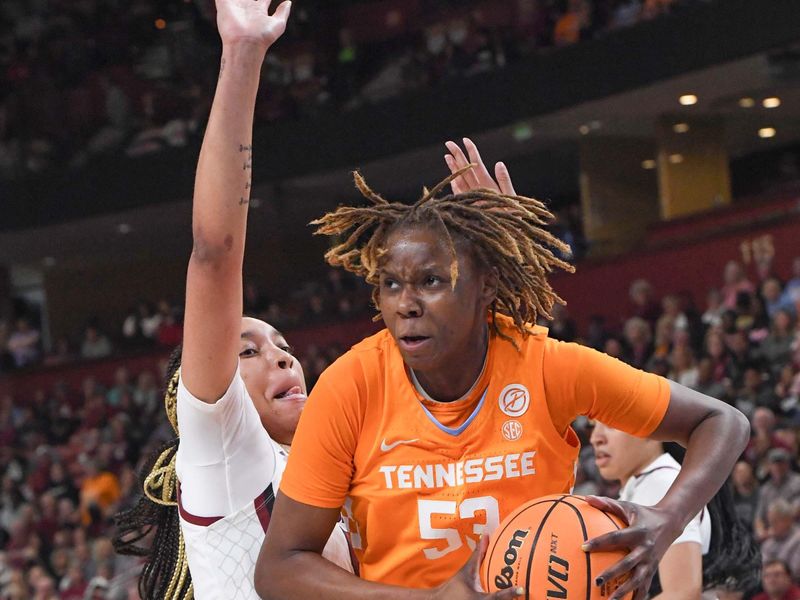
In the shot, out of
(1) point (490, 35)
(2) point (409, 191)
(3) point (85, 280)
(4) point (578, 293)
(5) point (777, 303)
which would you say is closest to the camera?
(5) point (777, 303)

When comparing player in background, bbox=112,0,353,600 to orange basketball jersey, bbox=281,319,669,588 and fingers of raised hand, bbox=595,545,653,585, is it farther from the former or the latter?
fingers of raised hand, bbox=595,545,653,585

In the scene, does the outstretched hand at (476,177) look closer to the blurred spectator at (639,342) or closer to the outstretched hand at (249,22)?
the outstretched hand at (249,22)

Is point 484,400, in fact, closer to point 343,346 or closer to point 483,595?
point 483,595

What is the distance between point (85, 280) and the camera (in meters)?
25.0

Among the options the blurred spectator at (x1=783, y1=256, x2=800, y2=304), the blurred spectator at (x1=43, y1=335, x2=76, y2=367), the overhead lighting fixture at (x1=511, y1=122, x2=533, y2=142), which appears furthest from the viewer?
the blurred spectator at (x1=43, y1=335, x2=76, y2=367)

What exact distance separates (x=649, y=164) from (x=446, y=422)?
17084 millimetres

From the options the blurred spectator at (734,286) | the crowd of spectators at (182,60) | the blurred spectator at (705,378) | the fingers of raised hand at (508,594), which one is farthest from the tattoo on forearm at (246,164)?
the crowd of spectators at (182,60)

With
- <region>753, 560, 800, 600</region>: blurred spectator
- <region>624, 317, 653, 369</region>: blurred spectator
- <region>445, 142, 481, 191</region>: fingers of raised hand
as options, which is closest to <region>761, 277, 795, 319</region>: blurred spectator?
<region>624, 317, 653, 369</region>: blurred spectator

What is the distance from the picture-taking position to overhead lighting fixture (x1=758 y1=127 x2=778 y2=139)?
1920 cm

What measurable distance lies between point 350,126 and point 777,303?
7852mm

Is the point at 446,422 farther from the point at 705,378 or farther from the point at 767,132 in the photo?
the point at 767,132

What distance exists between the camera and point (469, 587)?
8.48 ft

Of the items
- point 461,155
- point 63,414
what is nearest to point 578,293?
point 63,414

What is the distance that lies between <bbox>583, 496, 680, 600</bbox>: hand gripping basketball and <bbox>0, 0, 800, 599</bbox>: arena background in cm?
807
